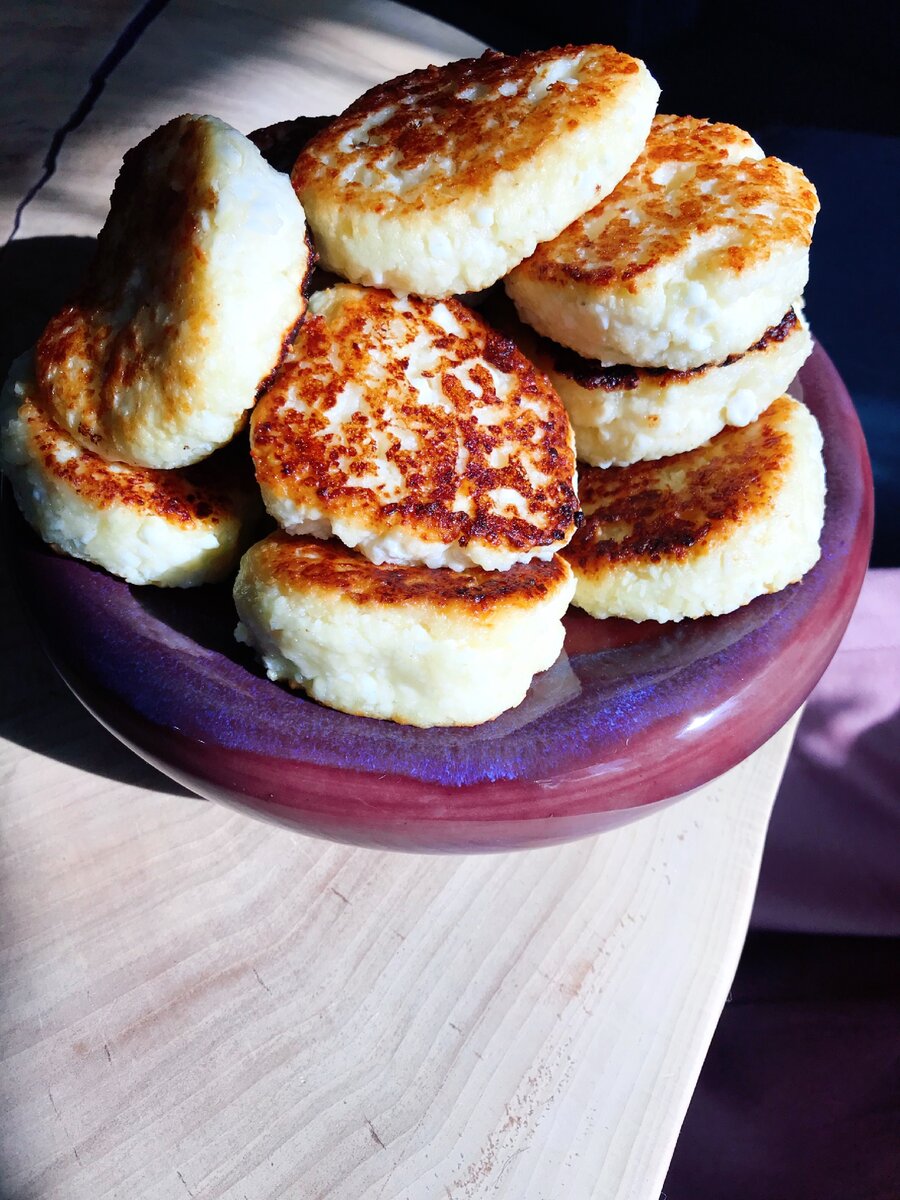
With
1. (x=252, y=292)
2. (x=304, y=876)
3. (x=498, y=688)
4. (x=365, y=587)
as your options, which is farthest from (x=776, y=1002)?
(x=252, y=292)

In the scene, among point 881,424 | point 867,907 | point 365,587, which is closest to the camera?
point 365,587

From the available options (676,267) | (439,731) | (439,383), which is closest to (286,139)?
(439,383)

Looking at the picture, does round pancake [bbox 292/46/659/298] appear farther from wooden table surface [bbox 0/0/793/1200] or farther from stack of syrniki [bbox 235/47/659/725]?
wooden table surface [bbox 0/0/793/1200]

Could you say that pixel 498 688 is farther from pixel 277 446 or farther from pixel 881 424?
pixel 881 424

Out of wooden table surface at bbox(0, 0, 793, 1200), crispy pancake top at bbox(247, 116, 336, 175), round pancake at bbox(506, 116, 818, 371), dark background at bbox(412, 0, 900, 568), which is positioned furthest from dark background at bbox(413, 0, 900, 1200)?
crispy pancake top at bbox(247, 116, 336, 175)

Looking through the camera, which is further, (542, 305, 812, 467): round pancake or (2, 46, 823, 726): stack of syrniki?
(542, 305, 812, 467): round pancake

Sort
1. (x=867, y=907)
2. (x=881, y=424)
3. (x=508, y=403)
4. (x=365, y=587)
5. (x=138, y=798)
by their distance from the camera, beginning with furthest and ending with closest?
(x=881, y=424)
(x=867, y=907)
(x=138, y=798)
(x=508, y=403)
(x=365, y=587)

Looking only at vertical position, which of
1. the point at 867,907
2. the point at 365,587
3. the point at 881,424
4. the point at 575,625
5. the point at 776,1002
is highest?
the point at 365,587
